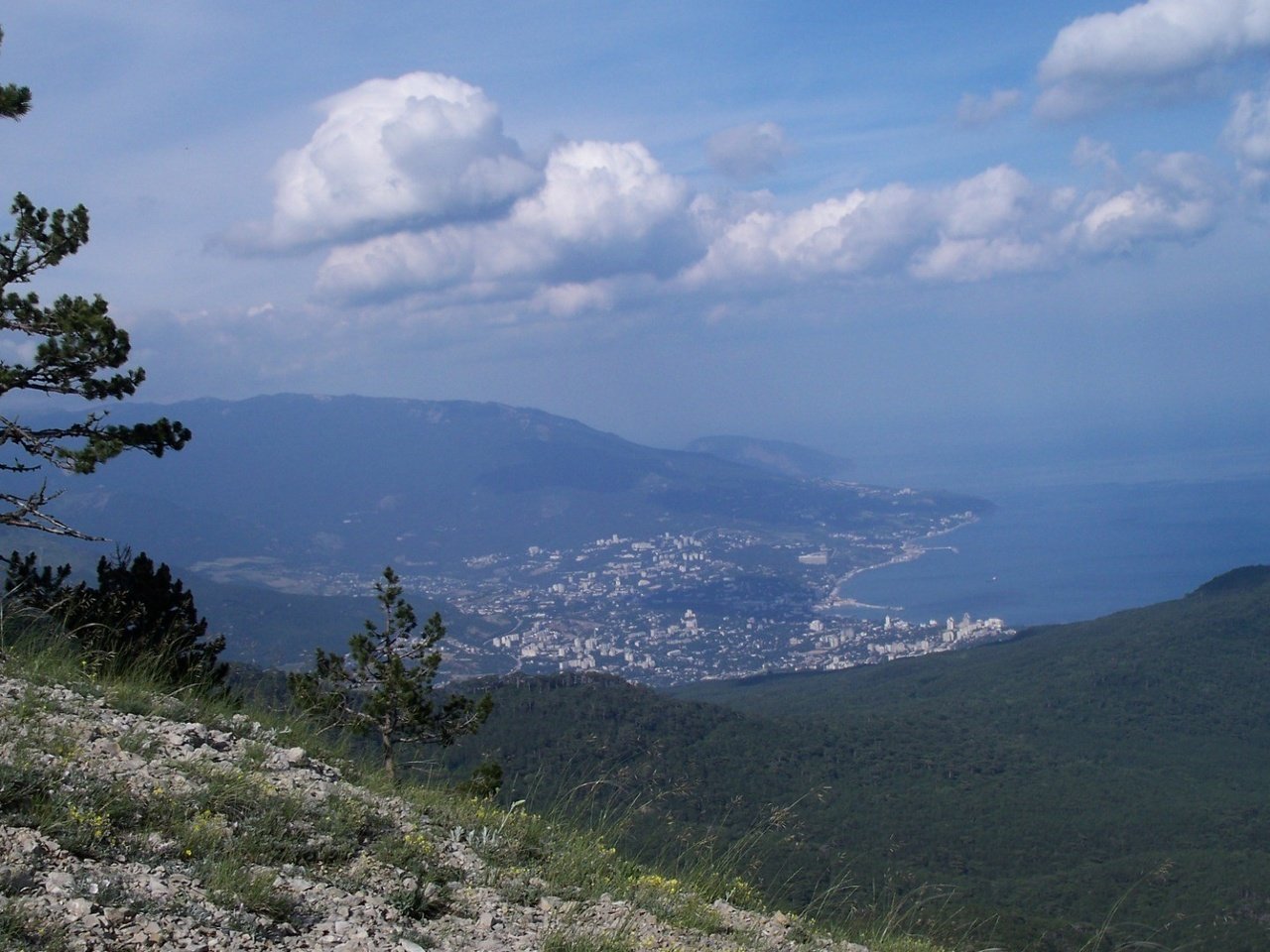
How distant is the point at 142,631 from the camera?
10.3m

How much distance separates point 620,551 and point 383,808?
194 meters

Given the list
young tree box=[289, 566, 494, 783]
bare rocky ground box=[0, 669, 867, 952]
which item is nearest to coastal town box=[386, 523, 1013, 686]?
young tree box=[289, 566, 494, 783]

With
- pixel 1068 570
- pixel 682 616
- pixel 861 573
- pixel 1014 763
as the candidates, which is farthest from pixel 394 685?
pixel 861 573

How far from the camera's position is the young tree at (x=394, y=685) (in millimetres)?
15836

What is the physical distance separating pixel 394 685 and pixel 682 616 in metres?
128

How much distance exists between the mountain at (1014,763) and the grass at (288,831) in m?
0.54

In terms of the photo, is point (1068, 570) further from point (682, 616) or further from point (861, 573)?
point (682, 616)

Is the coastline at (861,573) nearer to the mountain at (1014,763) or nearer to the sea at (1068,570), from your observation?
the sea at (1068,570)

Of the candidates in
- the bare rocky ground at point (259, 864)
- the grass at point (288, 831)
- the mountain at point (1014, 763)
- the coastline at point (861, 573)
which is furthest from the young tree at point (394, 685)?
the coastline at point (861, 573)

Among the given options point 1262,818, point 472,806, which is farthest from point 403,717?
point 1262,818

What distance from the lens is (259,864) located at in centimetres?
409

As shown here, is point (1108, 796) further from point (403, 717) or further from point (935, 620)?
point (935, 620)

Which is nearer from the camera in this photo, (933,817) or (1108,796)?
(933,817)

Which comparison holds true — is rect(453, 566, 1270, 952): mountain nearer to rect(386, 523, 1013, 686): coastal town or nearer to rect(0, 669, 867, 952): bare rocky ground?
rect(0, 669, 867, 952): bare rocky ground
